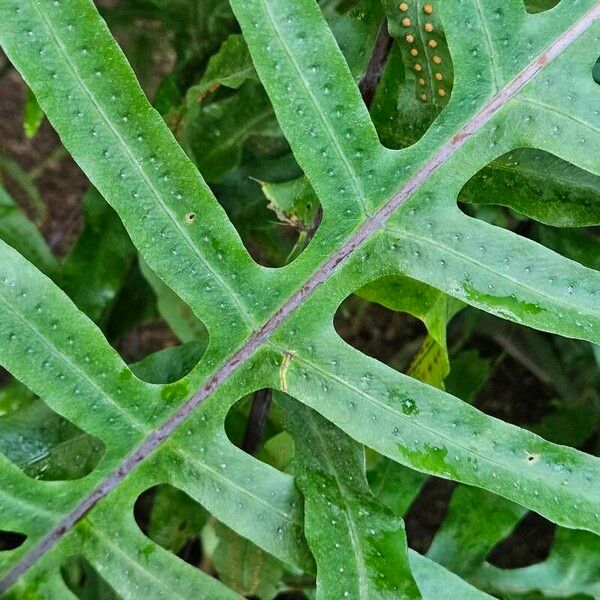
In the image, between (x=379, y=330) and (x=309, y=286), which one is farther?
(x=379, y=330)

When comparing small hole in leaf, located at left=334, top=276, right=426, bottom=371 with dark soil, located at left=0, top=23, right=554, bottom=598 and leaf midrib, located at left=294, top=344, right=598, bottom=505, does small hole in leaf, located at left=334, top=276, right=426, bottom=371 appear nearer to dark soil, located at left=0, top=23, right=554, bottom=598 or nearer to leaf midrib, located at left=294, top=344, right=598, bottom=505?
dark soil, located at left=0, top=23, right=554, bottom=598

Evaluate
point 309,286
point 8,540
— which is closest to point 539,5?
point 309,286

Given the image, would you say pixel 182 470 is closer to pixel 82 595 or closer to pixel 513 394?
pixel 82 595

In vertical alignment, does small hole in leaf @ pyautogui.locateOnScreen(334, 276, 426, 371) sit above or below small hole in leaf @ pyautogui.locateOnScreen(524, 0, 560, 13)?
below

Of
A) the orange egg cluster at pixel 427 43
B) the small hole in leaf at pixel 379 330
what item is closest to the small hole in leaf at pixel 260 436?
the orange egg cluster at pixel 427 43

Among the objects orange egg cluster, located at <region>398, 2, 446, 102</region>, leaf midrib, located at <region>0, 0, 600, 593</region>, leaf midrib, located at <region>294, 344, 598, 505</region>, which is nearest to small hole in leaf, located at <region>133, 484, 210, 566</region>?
leaf midrib, located at <region>0, 0, 600, 593</region>

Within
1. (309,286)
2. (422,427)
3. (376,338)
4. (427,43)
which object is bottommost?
(376,338)

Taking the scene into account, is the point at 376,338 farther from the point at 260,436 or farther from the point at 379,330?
the point at 260,436

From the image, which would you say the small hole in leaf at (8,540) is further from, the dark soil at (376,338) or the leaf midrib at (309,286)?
the leaf midrib at (309,286)

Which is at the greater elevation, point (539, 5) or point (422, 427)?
point (539, 5)
